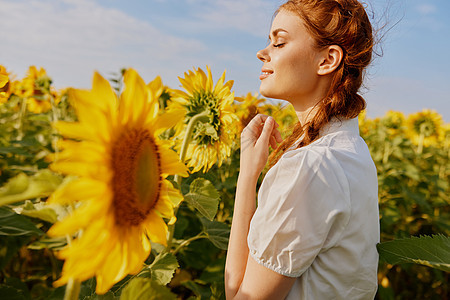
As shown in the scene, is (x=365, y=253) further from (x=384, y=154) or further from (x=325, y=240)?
(x=384, y=154)

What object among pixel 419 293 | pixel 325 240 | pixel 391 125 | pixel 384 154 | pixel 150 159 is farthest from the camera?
pixel 391 125

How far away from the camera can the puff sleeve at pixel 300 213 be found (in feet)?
3.34

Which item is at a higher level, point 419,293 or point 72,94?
point 72,94

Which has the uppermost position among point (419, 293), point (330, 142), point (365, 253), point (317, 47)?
point (317, 47)

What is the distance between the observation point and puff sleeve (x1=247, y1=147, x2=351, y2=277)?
1.02 meters

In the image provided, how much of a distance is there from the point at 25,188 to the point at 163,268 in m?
0.56

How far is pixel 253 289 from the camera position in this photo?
106 cm

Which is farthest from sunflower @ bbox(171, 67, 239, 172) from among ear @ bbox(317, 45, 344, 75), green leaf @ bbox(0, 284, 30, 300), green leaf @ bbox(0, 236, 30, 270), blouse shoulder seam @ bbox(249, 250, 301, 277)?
green leaf @ bbox(0, 236, 30, 270)

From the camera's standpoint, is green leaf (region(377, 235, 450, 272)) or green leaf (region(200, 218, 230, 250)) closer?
green leaf (region(377, 235, 450, 272))

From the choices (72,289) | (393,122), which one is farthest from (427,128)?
(72,289)

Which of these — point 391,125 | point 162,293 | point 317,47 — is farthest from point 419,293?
point 162,293

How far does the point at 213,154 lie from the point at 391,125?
3536 millimetres

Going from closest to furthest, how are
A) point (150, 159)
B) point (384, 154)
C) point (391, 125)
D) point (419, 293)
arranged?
1. point (150, 159)
2. point (419, 293)
3. point (384, 154)
4. point (391, 125)

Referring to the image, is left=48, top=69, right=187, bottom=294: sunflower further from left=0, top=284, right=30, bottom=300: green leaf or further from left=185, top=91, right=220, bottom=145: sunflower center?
left=0, top=284, right=30, bottom=300: green leaf
